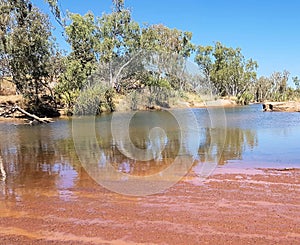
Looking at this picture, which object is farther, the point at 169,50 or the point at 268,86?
the point at 268,86

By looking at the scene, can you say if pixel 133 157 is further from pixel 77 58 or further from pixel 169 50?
pixel 169 50

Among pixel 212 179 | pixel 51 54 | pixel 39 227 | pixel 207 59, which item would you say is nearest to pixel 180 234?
pixel 39 227

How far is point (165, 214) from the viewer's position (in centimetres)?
663

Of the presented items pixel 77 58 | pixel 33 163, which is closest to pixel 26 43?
pixel 77 58

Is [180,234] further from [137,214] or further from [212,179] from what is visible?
[212,179]

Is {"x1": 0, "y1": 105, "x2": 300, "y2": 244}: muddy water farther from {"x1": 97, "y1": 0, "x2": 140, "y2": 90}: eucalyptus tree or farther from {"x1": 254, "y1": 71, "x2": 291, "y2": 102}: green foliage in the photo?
{"x1": 254, "y1": 71, "x2": 291, "y2": 102}: green foliage

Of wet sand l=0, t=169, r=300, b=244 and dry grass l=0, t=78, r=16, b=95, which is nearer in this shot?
wet sand l=0, t=169, r=300, b=244

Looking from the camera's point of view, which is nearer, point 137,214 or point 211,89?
point 137,214

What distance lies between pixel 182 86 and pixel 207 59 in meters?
27.9

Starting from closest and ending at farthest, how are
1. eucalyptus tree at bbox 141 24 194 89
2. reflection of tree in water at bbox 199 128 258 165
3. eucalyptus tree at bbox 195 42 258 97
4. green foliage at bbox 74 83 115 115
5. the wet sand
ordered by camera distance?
the wet sand
reflection of tree in water at bbox 199 128 258 165
green foliage at bbox 74 83 115 115
eucalyptus tree at bbox 141 24 194 89
eucalyptus tree at bbox 195 42 258 97

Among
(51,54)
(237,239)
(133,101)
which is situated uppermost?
(51,54)

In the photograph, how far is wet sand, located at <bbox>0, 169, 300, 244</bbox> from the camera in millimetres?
5625

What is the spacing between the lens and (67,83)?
4522 cm

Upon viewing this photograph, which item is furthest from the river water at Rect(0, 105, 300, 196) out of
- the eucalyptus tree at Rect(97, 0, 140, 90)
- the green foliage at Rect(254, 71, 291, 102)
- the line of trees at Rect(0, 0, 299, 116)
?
the green foliage at Rect(254, 71, 291, 102)
